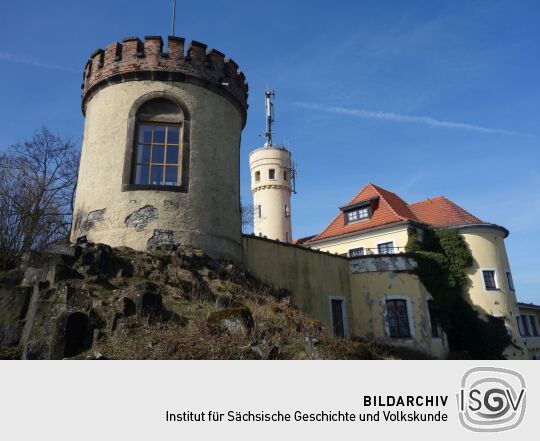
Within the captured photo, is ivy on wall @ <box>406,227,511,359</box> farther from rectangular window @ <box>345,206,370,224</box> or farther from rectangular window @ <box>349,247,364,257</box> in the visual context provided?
rectangular window @ <box>345,206,370,224</box>

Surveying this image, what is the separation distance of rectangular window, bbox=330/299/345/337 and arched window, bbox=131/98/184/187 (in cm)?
906

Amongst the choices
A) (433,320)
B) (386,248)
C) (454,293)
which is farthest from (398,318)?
(386,248)

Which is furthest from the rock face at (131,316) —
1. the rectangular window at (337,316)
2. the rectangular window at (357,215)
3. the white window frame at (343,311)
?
the rectangular window at (357,215)

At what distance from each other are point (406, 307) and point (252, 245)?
8740mm

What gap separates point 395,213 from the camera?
81.4 feet

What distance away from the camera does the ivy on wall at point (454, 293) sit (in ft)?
66.7

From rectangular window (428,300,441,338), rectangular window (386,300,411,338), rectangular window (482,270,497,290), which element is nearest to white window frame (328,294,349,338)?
rectangular window (386,300,411,338)

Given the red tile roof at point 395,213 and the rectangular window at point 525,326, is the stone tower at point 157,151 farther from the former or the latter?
the rectangular window at point 525,326

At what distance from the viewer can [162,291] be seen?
28.2ft

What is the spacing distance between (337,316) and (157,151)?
1022 centimetres
